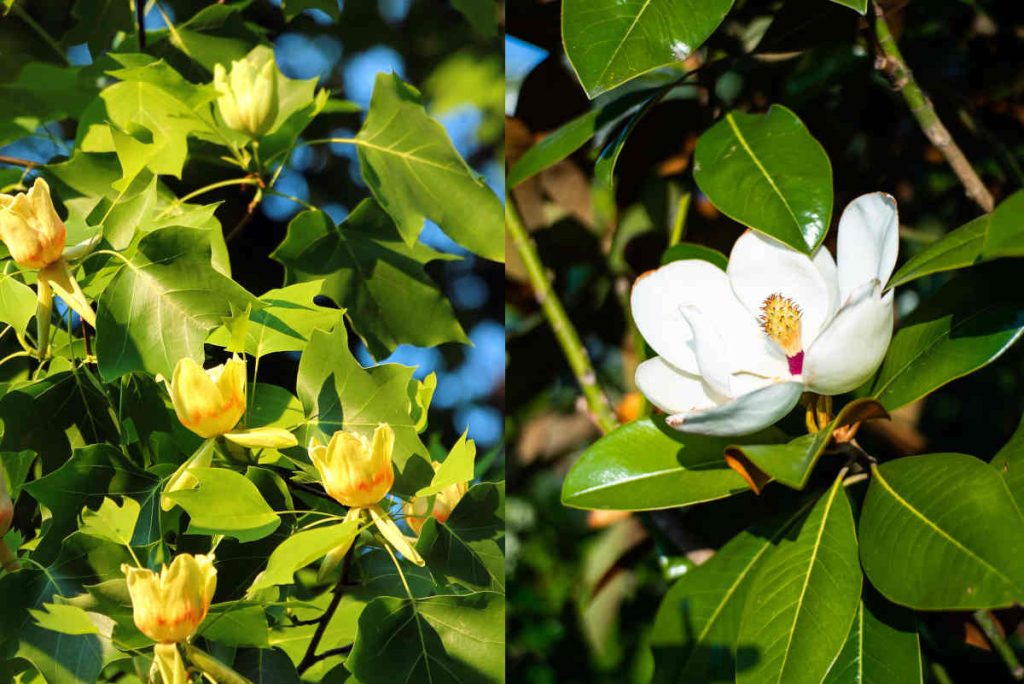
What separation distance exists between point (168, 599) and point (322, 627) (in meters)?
0.14

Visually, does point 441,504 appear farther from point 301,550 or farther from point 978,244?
point 978,244

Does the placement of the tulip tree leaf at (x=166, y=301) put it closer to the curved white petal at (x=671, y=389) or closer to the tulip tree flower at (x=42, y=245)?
the tulip tree flower at (x=42, y=245)

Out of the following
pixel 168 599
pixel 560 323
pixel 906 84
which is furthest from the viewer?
pixel 560 323

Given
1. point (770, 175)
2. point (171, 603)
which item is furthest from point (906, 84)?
point (171, 603)

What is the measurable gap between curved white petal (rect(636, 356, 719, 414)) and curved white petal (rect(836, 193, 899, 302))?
0.10 metres

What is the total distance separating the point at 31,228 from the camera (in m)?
0.53

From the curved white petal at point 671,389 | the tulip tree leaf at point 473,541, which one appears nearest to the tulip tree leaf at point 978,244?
the curved white petal at point 671,389

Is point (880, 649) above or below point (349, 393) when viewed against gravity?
below

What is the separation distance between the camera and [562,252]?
103 cm

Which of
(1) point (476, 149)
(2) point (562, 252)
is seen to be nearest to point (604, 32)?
(2) point (562, 252)

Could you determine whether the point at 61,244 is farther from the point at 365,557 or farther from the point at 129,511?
the point at 365,557

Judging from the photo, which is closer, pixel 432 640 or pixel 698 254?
pixel 432 640

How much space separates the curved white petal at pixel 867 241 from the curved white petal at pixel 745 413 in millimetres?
91

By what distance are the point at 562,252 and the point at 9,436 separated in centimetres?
58
